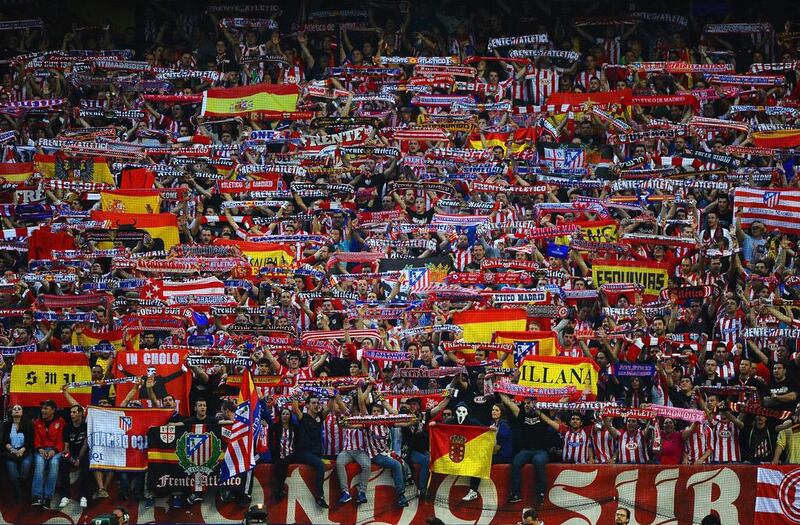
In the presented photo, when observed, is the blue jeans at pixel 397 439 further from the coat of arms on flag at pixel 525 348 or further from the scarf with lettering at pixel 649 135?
the scarf with lettering at pixel 649 135

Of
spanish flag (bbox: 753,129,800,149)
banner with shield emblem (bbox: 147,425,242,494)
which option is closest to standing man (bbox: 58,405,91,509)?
banner with shield emblem (bbox: 147,425,242,494)

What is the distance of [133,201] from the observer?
87.2 feet

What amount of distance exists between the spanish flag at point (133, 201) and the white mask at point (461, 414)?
7.29 m

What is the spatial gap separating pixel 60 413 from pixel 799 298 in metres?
9.82

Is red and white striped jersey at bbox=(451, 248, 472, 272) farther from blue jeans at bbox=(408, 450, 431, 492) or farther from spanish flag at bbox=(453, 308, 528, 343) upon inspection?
blue jeans at bbox=(408, 450, 431, 492)

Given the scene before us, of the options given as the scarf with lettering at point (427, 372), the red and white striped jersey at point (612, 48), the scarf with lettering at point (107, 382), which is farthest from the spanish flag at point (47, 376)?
the red and white striped jersey at point (612, 48)

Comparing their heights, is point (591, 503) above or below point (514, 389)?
below

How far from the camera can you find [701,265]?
79.8ft

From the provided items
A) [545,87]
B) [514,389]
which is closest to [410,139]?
[545,87]

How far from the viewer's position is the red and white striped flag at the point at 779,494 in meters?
20.8

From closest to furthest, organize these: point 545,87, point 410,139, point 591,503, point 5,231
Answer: point 591,503 < point 5,231 < point 410,139 < point 545,87

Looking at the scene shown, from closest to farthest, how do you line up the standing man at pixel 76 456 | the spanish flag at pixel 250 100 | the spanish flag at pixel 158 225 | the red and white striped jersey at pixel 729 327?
the standing man at pixel 76 456
the red and white striped jersey at pixel 729 327
the spanish flag at pixel 158 225
the spanish flag at pixel 250 100

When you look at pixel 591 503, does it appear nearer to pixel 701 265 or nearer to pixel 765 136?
pixel 701 265

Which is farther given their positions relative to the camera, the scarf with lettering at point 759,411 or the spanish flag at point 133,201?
the spanish flag at point 133,201
